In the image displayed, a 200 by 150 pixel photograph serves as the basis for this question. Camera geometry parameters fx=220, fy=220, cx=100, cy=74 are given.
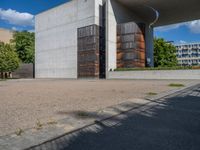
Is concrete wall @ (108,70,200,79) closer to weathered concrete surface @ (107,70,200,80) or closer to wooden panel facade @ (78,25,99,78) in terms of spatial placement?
weathered concrete surface @ (107,70,200,80)

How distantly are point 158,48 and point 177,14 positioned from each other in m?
13.2

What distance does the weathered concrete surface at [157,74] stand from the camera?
1026 inches

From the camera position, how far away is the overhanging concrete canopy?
1271 inches

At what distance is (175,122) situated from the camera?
4.95 m

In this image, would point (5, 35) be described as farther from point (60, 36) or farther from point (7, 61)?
point (60, 36)

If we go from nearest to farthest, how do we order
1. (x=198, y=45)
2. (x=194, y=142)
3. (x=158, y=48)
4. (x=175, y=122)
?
(x=194, y=142), (x=175, y=122), (x=158, y=48), (x=198, y=45)

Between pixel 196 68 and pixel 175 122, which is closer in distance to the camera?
pixel 175 122

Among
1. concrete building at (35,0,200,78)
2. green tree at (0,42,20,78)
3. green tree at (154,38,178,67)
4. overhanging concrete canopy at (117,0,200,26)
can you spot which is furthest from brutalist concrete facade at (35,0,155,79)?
green tree at (154,38,178,67)

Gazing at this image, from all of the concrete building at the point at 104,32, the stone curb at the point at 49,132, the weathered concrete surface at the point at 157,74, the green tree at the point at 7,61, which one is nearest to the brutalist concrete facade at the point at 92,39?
the concrete building at the point at 104,32

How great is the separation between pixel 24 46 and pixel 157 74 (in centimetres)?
3779

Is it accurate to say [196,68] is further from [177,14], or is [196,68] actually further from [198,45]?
[198,45]

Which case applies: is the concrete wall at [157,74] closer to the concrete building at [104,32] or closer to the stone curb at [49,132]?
the concrete building at [104,32]

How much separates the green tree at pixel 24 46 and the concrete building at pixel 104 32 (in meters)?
16.2

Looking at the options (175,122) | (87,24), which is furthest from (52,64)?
(175,122)
